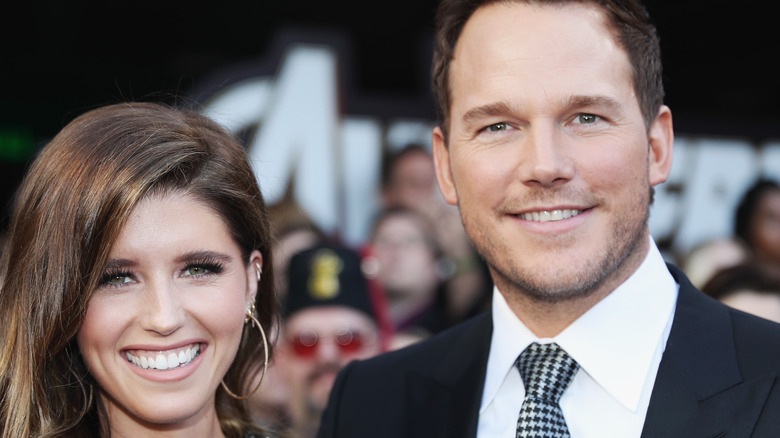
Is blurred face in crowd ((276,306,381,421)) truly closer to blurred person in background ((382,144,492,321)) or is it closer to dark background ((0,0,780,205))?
blurred person in background ((382,144,492,321))

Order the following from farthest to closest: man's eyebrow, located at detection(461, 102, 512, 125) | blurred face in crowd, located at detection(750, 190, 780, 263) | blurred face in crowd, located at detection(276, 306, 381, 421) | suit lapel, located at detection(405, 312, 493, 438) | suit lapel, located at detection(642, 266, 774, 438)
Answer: blurred face in crowd, located at detection(750, 190, 780, 263) → blurred face in crowd, located at detection(276, 306, 381, 421) → suit lapel, located at detection(405, 312, 493, 438) → man's eyebrow, located at detection(461, 102, 512, 125) → suit lapel, located at detection(642, 266, 774, 438)

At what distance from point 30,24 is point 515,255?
587 centimetres

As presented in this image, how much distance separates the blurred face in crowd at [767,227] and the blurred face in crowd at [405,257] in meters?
2.60

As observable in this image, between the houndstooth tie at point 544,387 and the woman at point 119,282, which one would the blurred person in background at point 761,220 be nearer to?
the houndstooth tie at point 544,387

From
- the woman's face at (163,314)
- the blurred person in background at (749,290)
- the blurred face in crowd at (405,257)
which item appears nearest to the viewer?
the woman's face at (163,314)

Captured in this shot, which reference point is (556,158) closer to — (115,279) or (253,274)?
(253,274)

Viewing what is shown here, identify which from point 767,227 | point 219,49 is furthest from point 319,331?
point 219,49

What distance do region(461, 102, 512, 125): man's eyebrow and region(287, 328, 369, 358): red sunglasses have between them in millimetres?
2124

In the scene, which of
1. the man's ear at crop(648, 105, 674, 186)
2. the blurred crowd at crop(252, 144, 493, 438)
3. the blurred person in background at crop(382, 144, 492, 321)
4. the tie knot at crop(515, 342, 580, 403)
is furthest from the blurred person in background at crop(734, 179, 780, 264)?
the tie knot at crop(515, 342, 580, 403)

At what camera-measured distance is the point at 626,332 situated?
202 cm

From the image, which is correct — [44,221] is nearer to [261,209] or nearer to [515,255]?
[261,209]

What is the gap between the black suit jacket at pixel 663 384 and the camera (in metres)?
1.85

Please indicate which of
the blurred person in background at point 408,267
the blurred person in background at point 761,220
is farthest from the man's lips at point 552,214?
the blurred person in background at point 761,220

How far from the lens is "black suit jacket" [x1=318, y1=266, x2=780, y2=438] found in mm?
1846
